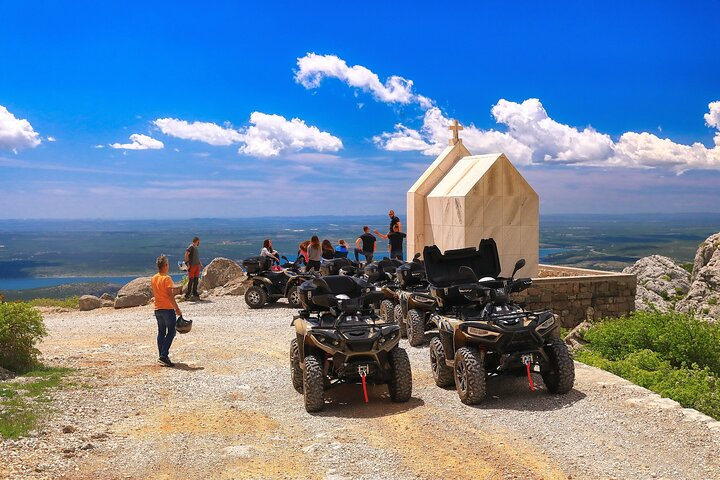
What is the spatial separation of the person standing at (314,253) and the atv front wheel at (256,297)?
4.63ft

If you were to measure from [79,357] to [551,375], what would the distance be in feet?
26.8

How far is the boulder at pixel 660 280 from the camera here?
85.1ft

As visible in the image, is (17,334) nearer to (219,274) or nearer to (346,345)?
(346,345)

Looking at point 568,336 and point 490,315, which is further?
point 568,336

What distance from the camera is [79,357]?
42.4ft

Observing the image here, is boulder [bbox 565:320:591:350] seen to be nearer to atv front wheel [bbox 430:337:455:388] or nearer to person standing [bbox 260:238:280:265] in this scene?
atv front wheel [bbox 430:337:455:388]

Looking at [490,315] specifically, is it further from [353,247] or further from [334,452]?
[353,247]

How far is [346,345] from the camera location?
29.0 ft

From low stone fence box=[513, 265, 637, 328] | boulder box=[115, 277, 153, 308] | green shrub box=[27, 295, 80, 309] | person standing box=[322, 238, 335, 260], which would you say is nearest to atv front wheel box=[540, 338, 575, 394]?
low stone fence box=[513, 265, 637, 328]

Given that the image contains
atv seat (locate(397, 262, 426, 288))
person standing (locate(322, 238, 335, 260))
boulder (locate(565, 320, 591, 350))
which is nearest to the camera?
atv seat (locate(397, 262, 426, 288))

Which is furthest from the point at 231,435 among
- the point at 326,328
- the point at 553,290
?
the point at 553,290

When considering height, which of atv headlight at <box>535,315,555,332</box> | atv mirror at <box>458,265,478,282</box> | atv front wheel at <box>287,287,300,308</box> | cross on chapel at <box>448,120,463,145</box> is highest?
cross on chapel at <box>448,120,463,145</box>

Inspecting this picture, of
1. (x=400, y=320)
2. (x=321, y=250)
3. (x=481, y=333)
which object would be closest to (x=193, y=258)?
(x=321, y=250)

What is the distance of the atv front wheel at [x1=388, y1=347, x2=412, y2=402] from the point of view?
29.8 feet
